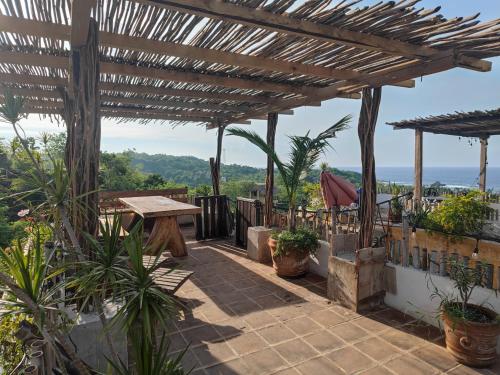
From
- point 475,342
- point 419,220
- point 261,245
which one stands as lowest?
point 475,342

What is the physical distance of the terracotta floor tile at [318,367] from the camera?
2666 millimetres

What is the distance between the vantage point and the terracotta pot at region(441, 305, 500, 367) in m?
2.69

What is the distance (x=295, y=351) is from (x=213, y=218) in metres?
4.89

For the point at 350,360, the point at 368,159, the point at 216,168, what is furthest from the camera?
the point at 216,168

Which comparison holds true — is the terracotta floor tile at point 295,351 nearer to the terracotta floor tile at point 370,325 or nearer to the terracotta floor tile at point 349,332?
the terracotta floor tile at point 349,332

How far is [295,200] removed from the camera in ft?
16.2

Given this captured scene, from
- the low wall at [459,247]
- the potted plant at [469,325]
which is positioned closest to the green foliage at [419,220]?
the low wall at [459,247]

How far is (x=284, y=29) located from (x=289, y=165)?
102 inches

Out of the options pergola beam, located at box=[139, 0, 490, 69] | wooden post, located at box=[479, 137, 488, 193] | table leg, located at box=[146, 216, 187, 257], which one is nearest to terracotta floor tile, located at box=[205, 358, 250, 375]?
pergola beam, located at box=[139, 0, 490, 69]

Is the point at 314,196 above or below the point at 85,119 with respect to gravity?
below

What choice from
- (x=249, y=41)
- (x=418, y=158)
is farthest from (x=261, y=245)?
(x=418, y=158)

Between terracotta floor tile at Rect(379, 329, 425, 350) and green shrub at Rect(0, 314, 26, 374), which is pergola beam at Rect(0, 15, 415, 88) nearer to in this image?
green shrub at Rect(0, 314, 26, 374)

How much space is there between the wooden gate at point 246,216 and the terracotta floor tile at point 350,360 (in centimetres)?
359

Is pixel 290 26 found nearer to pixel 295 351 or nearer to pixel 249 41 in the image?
pixel 249 41
